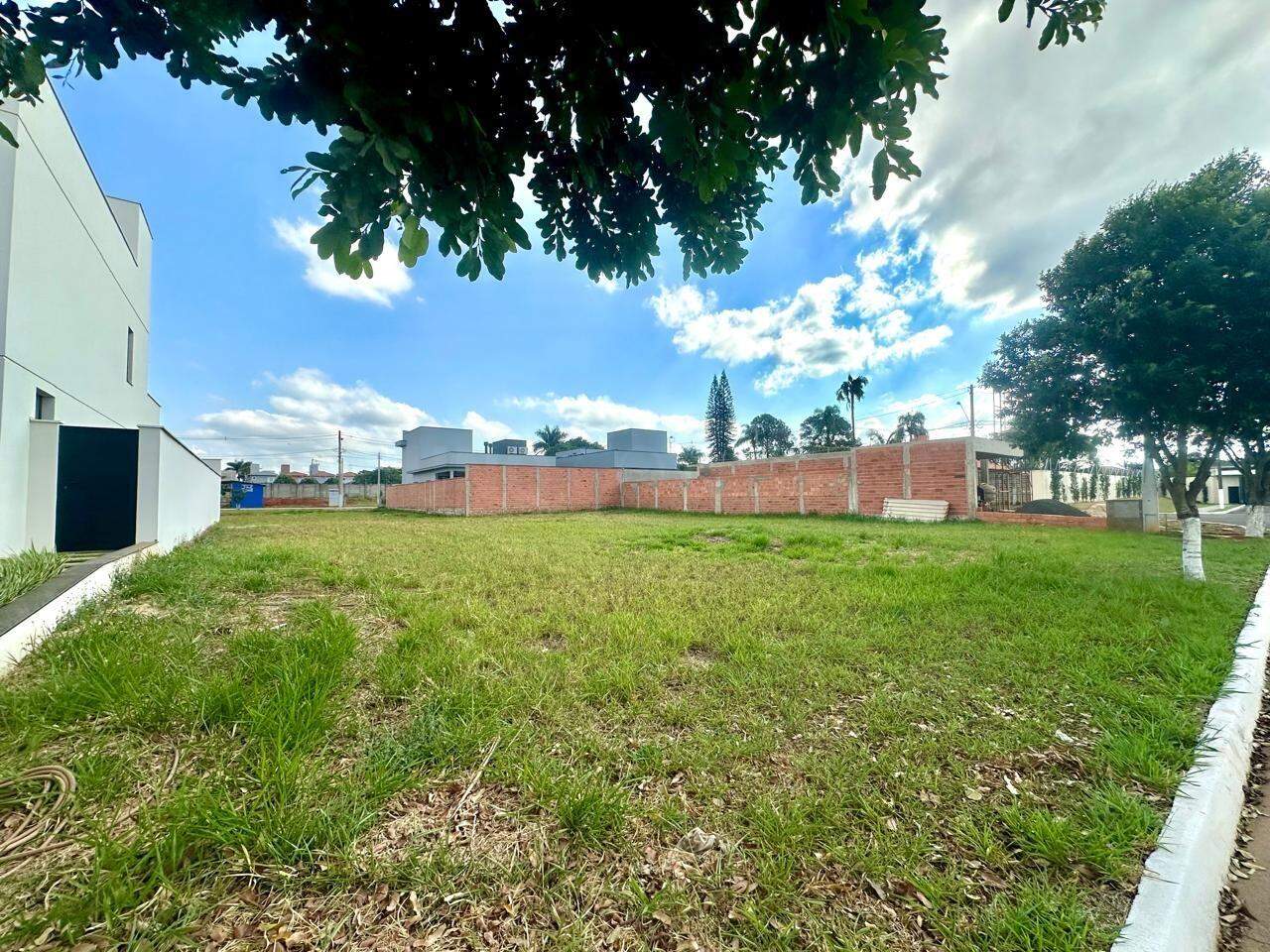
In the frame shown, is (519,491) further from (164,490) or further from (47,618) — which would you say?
(47,618)

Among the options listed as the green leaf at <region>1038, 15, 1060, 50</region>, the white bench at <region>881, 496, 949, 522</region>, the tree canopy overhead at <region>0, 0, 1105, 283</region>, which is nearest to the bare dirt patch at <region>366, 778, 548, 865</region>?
the tree canopy overhead at <region>0, 0, 1105, 283</region>

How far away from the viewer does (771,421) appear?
58125 millimetres

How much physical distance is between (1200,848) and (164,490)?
957 cm

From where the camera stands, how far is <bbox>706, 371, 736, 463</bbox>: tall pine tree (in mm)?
50281

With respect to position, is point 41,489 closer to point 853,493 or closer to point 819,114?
point 819,114

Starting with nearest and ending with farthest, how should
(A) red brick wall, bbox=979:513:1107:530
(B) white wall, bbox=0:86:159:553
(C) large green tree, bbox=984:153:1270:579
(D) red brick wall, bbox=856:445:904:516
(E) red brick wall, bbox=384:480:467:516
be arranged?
(B) white wall, bbox=0:86:159:553 → (C) large green tree, bbox=984:153:1270:579 → (A) red brick wall, bbox=979:513:1107:530 → (D) red brick wall, bbox=856:445:904:516 → (E) red brick wall, bbox=384:480:467:516

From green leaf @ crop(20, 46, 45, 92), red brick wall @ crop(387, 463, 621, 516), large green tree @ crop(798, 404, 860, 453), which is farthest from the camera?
large green tree @ crop(798, 404, 860, 453)

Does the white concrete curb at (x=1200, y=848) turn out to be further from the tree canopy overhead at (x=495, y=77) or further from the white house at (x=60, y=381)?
the white house at (x=60, y=381)

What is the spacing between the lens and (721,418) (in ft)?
166

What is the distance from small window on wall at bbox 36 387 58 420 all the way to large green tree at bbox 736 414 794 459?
185ft

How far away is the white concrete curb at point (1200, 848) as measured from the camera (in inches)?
50.7

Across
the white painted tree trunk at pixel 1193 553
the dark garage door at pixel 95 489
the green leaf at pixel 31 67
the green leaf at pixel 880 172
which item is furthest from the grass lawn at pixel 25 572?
the white painted tree trunk at pixel 1193 553

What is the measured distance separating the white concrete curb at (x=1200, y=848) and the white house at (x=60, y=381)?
27.0ft

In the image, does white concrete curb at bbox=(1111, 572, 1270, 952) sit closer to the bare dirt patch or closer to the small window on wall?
the bare dirt patch
